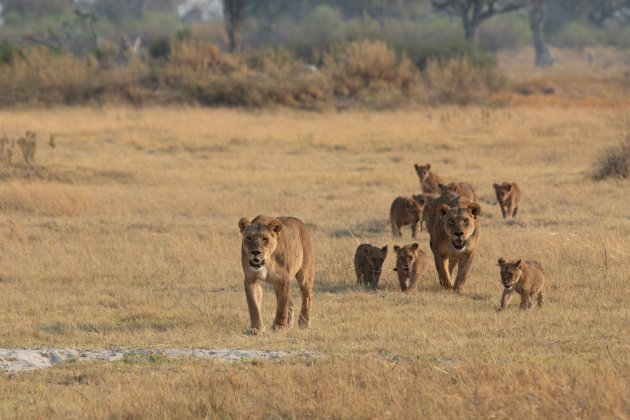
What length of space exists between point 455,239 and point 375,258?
3.99 feet

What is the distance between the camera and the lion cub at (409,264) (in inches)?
512

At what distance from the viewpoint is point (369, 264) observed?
43.9 feet

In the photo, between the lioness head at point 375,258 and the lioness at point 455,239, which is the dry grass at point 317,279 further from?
the lioness head at point 375,258

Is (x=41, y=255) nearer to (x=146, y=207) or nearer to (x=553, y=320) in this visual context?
(x=146, y=207)

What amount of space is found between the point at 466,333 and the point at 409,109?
2627 cm

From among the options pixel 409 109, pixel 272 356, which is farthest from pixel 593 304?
pixel 409 109

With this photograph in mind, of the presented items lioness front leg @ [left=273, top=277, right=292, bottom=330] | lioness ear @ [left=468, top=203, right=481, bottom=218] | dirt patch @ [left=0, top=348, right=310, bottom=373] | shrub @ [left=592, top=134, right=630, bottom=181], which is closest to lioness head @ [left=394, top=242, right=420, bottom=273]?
lioness ear @ [left=468, top=203, right=481, bottom=218]

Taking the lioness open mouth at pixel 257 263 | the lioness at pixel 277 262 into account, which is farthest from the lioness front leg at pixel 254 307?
the lioness open mouth at pixel 257 263

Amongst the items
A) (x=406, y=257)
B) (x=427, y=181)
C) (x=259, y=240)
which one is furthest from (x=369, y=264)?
(x=427, y=181)

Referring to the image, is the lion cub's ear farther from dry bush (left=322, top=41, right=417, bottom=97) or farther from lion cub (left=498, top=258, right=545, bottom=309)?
dry bush (left=322, top=41, right=417, bottom=97)

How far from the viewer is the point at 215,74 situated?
40.4 meters

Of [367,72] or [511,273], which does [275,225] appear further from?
[367,72]

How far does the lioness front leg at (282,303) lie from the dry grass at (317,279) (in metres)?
0.23

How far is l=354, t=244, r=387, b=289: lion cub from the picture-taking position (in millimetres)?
13258
